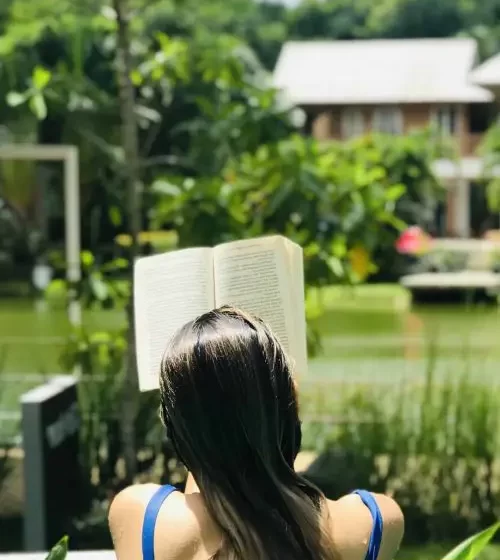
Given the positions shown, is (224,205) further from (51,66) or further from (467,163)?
(467,163)

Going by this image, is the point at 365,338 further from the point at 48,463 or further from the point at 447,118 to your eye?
the point at 447,118

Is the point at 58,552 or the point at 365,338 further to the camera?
the point at 365,338

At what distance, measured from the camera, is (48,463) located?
4031 millimetres

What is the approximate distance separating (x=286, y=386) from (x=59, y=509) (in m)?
2.89

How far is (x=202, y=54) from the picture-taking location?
482 cm

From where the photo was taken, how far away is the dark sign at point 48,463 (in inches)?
155

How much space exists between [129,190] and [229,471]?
344cm

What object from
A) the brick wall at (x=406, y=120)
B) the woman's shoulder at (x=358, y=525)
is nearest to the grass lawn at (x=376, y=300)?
the brick wall at (x=406, y=120)

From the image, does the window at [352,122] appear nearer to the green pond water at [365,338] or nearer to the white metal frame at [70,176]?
the green pond water at [365,338]

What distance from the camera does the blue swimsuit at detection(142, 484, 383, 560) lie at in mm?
1484

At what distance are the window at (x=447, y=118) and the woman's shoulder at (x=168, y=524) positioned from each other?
30.9m

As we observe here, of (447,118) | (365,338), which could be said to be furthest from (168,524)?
(447,118)

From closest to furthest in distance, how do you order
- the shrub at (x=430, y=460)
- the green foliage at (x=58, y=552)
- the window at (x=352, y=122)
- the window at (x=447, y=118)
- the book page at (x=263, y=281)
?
the green foliage at (x=58, y=552) < the book page at (x=263, y=281) < the shrub at (x=430, y=460) < the window at (x=352, y=122) < the window at (x=447, y=118)

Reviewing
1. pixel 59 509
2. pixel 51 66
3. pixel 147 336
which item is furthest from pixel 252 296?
pixel 51 66
